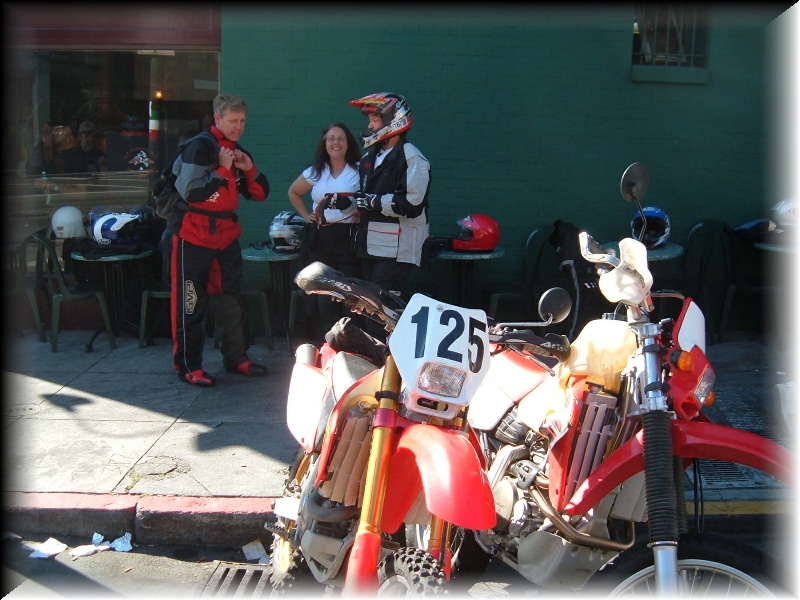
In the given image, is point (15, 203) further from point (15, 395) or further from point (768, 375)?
point (768, 375)

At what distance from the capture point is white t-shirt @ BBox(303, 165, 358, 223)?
21.6ft

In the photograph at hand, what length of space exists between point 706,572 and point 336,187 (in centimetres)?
440

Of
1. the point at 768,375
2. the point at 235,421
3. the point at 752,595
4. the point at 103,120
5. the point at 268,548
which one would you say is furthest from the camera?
the point at 103,120

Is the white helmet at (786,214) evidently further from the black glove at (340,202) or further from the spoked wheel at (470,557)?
the spoked wheel at (470,557)

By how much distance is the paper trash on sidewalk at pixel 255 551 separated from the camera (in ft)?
14.5

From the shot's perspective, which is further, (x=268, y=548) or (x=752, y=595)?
(x=268, y=548)

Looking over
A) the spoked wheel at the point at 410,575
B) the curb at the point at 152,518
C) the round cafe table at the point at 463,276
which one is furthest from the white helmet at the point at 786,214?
the spoked wheel at the point at 410,575

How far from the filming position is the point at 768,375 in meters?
6.64

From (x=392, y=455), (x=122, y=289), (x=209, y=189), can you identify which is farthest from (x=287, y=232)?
(x=392, y=455)

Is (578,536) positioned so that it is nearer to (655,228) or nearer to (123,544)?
(123,544)

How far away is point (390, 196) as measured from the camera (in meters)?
6.05

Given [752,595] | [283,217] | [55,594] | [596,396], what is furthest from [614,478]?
[283,217]

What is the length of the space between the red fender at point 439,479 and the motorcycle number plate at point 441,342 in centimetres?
15

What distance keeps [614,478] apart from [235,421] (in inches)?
127
